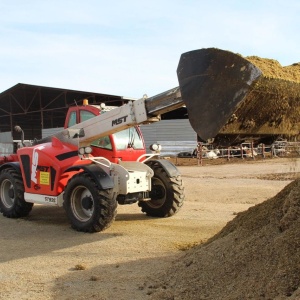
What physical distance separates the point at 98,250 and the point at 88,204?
1260 mm

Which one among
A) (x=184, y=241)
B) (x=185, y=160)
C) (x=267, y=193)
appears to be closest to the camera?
(x=184, y=241)

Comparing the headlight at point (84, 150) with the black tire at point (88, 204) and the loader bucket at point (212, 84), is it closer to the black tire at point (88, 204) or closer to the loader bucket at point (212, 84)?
the black tire at point (88, 204)

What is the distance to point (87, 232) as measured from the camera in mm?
7488

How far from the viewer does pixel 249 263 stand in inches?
166

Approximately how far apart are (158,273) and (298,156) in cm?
237

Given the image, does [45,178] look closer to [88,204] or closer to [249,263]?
[88,204]

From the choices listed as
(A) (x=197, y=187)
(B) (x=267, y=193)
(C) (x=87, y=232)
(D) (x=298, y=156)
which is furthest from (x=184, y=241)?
(A) (x=197, y=187)

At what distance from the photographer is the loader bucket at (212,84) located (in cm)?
444

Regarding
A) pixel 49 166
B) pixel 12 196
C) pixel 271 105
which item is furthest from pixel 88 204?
pixel 271 105

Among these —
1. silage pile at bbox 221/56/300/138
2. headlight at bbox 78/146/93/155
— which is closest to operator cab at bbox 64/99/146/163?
headlight at bbox 78/146/93/155

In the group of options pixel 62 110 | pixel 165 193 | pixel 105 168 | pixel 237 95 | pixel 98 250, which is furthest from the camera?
pixel 62 110

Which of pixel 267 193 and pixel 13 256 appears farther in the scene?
pixel 267 193

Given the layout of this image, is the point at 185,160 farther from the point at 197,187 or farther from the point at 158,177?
the point at 158,177

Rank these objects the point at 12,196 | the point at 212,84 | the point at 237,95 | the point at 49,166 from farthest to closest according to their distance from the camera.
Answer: the point at 12,196
the point at 49,166
the point at 212,84
the point at 237,95
